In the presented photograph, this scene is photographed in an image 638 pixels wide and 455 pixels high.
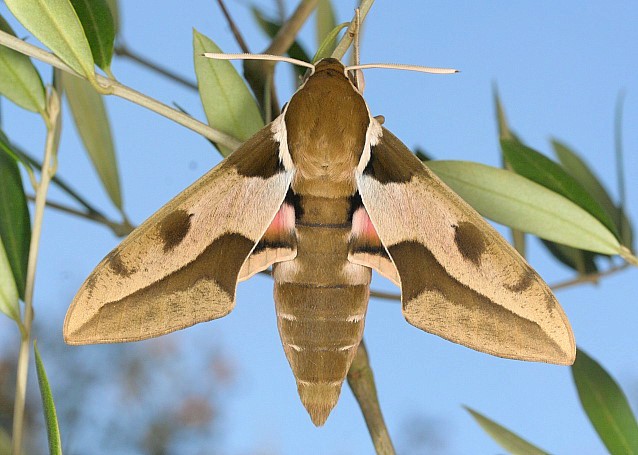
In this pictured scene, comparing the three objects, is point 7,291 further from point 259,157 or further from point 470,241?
point 470,241

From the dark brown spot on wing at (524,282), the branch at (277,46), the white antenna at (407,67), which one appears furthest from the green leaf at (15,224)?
the dark brown spot on wing at (524,282)

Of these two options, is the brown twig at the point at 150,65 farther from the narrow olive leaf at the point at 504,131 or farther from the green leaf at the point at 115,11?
the narrow olive leaf at the point at 504,131

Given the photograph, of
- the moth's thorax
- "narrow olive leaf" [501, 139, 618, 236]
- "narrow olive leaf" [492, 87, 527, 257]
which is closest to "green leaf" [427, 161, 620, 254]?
"narrow olive leaf" [501, 139, 618, 236]

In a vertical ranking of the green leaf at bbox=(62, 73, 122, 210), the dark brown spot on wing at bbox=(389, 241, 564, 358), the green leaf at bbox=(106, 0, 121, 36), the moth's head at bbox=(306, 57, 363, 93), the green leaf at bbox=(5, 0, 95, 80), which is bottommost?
the dark brown spot on wing at bbox=(389, 241, 564, 358)

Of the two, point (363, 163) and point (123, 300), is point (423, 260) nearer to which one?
point (363, 163)

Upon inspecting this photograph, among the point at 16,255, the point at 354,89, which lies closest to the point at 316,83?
the point at 354,89

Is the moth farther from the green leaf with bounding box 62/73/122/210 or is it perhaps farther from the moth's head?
the green leaf with bounding box 62/73/122/210
